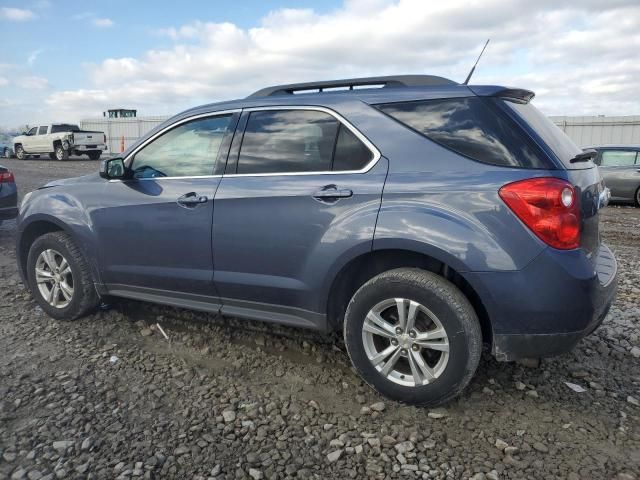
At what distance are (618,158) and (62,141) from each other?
23.9 meters

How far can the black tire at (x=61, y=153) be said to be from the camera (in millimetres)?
25311

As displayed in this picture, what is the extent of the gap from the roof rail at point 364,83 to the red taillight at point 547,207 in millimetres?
846

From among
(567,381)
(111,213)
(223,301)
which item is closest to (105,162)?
(111,213)

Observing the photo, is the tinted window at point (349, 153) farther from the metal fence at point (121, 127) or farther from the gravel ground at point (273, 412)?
the metal fence at point (121, 127)

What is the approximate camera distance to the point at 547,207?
8.30ft

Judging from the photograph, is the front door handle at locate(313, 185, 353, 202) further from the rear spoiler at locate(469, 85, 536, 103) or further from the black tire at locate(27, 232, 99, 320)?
the black tire at locate(27, 232, 99, 320)

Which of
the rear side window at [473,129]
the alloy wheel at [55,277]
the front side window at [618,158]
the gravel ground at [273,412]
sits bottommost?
the gravel ground at [273,412]

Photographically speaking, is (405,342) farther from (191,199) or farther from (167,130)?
(167,130)

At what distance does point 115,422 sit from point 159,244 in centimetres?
127

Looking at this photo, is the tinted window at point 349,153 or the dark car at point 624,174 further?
the dark car at point 624,174

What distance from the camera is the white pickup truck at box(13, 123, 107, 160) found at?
24.8 m

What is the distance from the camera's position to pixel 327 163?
3086 millimetres

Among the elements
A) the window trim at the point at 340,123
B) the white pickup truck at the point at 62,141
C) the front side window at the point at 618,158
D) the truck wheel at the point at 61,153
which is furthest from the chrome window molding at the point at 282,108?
the truck wheel at the point at 61,153

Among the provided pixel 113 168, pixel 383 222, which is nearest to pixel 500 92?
pixel 383 222
